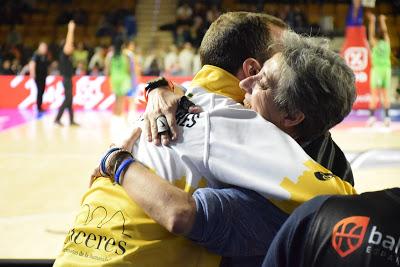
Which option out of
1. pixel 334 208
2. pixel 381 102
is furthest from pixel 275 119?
Result: pixel 381 102

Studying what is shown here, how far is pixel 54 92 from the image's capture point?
11055mm

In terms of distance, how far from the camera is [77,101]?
36.7 feet

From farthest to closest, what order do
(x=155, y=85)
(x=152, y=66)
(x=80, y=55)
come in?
(x=80, y=55), (x=152, y=66), (x=155, y=85)

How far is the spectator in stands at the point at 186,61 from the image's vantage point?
11.4 m

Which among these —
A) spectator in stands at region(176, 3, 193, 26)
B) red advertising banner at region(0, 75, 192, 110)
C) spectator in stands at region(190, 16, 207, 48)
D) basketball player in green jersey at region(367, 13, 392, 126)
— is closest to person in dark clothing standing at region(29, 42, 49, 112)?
red advertising banner at region(0, 75, 192, 110)

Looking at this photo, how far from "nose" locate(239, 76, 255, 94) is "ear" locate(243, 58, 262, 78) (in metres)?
0.05

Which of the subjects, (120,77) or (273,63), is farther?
(120,77)

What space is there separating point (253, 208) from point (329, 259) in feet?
1.13

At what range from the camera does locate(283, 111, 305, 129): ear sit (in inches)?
48.5

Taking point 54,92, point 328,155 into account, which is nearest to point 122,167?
point 328,155

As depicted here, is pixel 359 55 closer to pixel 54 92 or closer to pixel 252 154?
pixel 54 92

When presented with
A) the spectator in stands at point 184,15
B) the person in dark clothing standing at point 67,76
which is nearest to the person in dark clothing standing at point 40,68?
the person in dark clothing standing at point 67,76

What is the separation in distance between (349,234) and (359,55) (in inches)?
388

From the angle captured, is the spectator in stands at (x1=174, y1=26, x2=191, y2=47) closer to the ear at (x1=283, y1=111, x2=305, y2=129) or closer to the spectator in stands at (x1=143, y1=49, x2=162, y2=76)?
the spectator in stands at (x1=143, y1=49, x2=162, y2=76)
